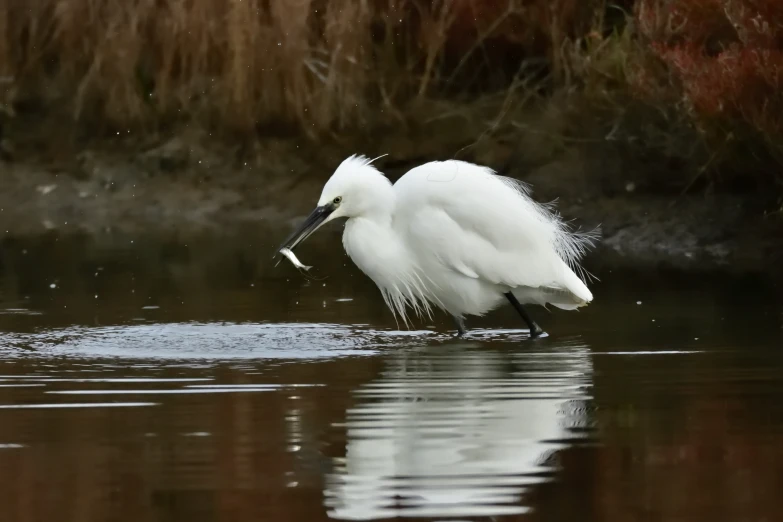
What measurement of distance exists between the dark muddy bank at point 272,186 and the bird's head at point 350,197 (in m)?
4.11

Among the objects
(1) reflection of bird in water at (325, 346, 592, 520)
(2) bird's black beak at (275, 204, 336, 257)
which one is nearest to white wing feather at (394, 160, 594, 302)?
(2) bird's black beak at (275, 204, 336, 257)

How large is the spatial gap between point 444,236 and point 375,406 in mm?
2615

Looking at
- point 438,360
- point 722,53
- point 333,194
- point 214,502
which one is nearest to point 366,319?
point 333,194

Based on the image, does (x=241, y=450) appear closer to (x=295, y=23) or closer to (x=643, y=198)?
(x=643, y=198)

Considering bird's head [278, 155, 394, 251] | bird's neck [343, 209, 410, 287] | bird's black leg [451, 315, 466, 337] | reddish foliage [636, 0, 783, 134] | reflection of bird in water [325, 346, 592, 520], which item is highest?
reddish foliage [636, 0, 783, 134]

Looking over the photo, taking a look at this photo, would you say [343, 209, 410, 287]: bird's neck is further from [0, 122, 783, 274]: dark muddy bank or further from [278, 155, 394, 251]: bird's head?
[0, 122, 783, 274]: dark muddy bank

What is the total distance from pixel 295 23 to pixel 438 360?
7248 mm

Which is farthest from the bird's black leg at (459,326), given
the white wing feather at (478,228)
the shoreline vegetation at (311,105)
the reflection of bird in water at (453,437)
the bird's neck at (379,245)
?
the shoreline vegetation at (311,105)

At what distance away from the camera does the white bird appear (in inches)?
351

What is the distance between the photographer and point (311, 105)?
49.1 ft

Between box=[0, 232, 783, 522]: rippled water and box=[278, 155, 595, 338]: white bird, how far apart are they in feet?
0.84

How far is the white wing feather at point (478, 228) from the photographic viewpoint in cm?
891

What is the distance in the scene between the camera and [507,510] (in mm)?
4555

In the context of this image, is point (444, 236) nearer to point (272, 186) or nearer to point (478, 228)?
point (478, 228)
